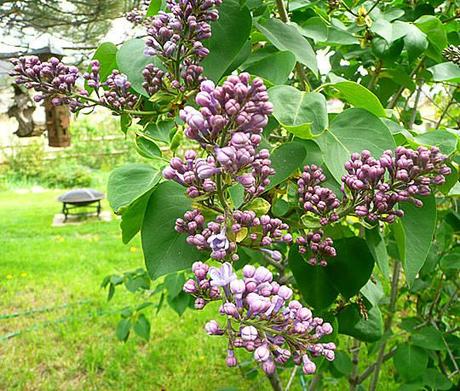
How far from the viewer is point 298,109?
→ 0.55 metres

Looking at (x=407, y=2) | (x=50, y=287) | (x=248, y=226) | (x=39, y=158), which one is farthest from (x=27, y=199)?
(x=248, y=226)

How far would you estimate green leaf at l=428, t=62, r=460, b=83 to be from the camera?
0.86 metres

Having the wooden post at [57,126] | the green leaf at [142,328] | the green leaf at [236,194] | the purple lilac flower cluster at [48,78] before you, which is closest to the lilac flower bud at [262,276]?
the green leaf at [236,194]

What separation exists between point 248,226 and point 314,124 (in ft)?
0.52

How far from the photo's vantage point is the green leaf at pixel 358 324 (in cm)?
75

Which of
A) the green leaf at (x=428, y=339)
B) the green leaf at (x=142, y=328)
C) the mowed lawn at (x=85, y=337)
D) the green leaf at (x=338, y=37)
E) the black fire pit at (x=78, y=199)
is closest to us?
the green leaf at (x=338, y=37)

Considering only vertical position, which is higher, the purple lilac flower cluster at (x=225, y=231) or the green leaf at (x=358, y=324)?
the purple lilac flower cluster at (x=225, y=231)

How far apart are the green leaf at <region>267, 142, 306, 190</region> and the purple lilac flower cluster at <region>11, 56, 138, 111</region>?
0.59 ft

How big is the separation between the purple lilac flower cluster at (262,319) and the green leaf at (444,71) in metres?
0.59

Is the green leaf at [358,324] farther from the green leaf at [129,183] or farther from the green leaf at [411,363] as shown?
the green leaf at [411,363]

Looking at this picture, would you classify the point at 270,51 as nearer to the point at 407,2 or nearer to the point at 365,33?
the point at 365,33

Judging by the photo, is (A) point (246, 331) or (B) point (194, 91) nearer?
(A) point (246, 331)

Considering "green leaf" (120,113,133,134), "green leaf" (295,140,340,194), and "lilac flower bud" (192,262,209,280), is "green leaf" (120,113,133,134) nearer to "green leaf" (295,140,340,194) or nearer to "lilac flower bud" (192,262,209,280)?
"green leaf" (295,140,340,194)

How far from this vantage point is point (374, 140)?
1.80 ft
